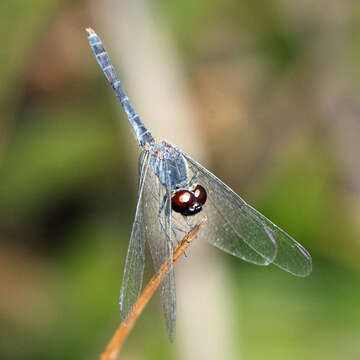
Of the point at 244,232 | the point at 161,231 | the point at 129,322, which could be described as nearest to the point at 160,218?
the point at 161,231

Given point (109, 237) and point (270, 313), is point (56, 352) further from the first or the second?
point (270, 313)

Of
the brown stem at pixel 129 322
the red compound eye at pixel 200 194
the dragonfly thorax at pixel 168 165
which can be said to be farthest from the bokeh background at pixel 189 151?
the brown stem at pixel 129 322

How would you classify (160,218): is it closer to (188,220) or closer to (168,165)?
(188,220)

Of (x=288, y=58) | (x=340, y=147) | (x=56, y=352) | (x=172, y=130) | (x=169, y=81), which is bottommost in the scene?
(x=56, y=352)

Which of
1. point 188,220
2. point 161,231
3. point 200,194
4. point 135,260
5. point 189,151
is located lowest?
point 135,260

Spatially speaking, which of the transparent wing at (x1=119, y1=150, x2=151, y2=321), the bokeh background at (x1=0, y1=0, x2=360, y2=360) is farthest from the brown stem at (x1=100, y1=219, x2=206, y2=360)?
the bokeh background at (x1=0, y1=0, x2=360, y2=360)

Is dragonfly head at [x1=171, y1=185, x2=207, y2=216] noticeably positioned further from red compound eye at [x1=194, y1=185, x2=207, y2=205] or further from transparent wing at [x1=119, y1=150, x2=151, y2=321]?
transparent wing at [x1=119, y1=150, x2=151, y2=321]

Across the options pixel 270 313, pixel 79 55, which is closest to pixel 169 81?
pixel 79 55

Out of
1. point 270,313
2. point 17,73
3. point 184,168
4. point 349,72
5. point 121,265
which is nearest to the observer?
point 184,168
